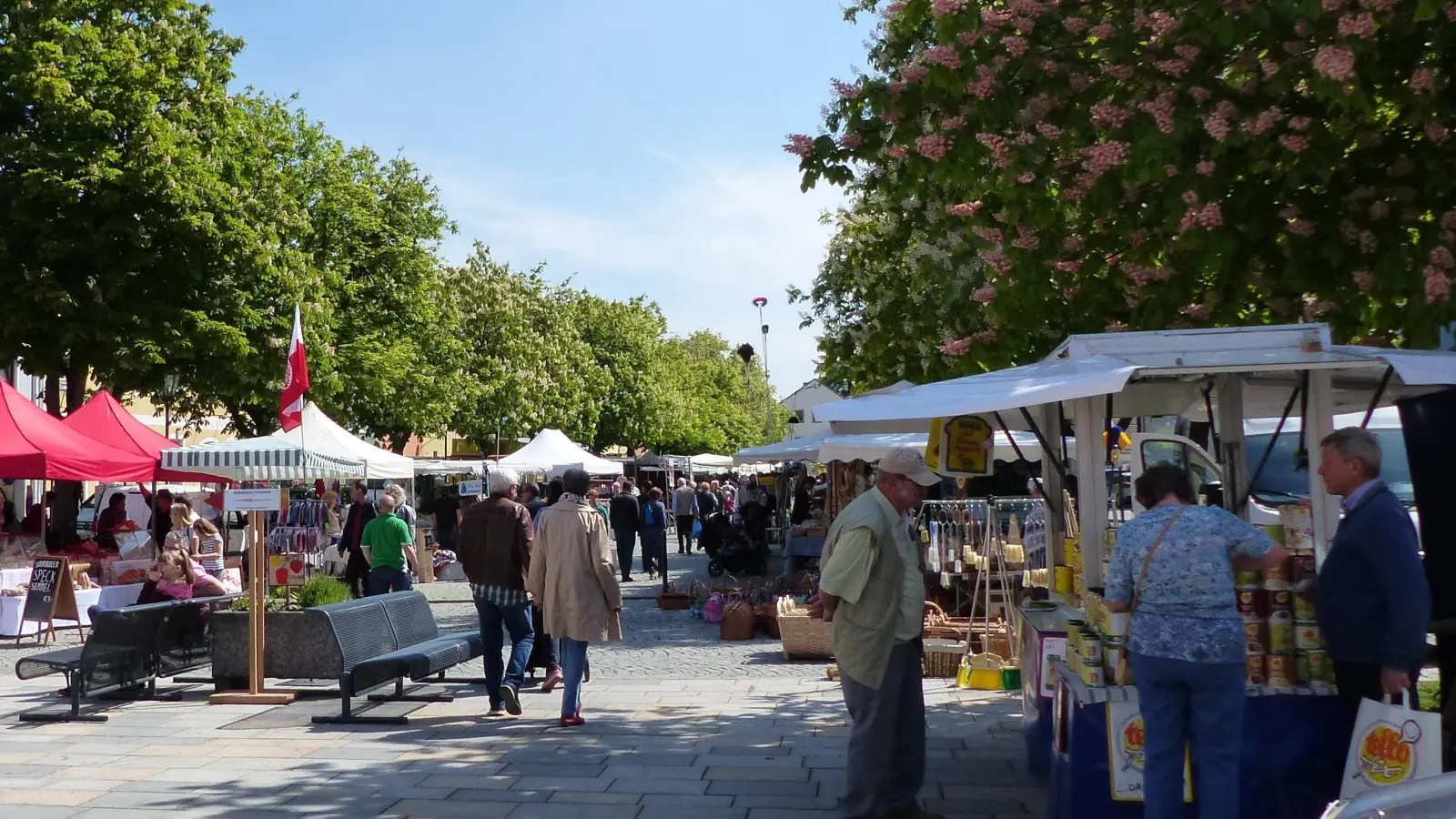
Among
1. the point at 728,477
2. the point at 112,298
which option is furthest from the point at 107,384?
the point at 728,477

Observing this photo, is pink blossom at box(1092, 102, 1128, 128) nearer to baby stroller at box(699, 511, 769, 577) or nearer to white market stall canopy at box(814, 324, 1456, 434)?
white market stall canopy at box(814, 324, 1456, 434)

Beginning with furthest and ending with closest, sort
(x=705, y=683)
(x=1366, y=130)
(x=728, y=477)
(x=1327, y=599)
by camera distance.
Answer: (x=728, y=477)
(x=705, y=683)
(x=1366, y=130)
(x=1327, y=599)

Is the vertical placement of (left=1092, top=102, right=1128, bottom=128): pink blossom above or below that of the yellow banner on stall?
above

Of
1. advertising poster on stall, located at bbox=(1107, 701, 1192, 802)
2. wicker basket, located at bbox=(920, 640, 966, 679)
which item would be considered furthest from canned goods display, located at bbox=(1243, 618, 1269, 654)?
wicker basket, located at bbox=(920, 640, 966, 679)

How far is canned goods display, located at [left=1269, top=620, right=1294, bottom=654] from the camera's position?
230 inches

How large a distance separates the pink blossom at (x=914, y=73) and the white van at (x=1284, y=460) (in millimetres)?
2977

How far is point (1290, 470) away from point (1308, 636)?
10483 millimetres

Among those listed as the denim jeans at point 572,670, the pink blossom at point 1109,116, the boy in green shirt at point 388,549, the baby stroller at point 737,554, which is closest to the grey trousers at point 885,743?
the denim jeans at point 572,670

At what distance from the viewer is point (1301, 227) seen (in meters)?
8.17

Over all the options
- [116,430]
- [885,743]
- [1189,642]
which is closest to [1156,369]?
[1189,642]

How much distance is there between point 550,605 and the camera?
9273 mm

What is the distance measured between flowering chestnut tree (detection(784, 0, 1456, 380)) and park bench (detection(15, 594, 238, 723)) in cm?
658

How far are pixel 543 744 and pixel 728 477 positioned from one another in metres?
54.2

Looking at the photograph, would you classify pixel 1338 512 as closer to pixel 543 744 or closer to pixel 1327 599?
pixel 1327 599
